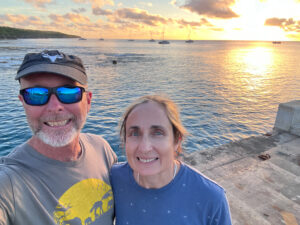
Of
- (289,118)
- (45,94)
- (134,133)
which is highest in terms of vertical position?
(45,94)

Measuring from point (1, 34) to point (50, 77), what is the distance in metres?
205

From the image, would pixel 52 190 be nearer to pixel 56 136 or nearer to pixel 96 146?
pixel 56 136

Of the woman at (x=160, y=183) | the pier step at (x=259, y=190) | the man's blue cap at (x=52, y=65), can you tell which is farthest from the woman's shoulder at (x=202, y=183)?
the pier step at (x=259, y=190)

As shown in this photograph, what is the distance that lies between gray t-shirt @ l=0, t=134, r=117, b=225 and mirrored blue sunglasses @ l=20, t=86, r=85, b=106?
19.0 inches

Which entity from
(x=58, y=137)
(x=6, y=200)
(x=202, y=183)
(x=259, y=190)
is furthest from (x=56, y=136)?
(x=259, y=190)

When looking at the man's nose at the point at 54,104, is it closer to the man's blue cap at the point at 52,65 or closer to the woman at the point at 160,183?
the man's blue cap at the point at 52,65

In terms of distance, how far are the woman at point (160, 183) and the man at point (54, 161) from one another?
1.25 ft

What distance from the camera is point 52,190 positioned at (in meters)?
1.90

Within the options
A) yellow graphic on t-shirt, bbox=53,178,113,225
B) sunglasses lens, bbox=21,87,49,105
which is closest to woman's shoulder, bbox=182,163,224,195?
yellow graphic on t-shirt, bbox=53,178,113,225

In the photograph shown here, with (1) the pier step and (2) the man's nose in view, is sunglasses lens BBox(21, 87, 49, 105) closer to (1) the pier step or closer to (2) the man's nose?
(2) the man's nose

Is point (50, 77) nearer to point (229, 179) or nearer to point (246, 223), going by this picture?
point (246, 223)

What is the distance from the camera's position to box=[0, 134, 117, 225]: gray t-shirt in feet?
5.49

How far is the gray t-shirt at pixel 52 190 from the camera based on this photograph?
1.67 metres

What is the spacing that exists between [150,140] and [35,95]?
1.31 meters
